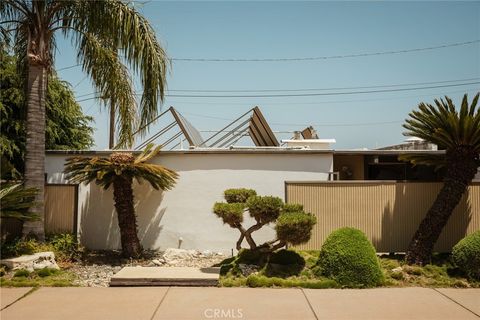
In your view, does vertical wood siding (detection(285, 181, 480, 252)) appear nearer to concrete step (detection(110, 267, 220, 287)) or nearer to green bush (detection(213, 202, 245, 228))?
green bush (detection(213, 202, 245, 228))

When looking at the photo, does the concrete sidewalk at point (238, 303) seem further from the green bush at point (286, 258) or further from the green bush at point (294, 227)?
the green bush at point (286, 258)

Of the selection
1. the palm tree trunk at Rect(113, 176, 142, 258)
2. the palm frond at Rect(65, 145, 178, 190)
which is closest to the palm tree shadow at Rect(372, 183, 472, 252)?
the palm frond at Rect(65, 145, 178, 190)

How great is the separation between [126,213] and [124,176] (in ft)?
A: 2.90

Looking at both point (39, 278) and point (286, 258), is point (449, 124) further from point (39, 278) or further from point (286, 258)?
point (39, 278)

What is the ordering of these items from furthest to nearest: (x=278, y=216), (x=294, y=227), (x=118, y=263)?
1. (x=118, y=263)
2. (x=278, y=216)
3. (x=294, y=227)

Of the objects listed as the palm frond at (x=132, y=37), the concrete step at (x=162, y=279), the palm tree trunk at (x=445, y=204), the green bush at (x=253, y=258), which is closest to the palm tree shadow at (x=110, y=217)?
the palm frond at (x=132, y=37)

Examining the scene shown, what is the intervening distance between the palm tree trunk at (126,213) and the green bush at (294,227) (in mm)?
3705

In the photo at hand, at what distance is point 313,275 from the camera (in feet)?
27.7

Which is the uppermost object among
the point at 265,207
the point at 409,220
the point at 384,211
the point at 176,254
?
the point at 265,207

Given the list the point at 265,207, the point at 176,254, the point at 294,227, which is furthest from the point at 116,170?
the point at 294,227

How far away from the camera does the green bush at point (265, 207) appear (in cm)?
844

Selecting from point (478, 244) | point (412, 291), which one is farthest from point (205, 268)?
point (478, 244)

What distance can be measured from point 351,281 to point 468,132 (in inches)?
163

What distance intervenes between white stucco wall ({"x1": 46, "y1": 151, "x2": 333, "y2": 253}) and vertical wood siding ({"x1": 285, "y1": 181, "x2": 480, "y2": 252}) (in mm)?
883
